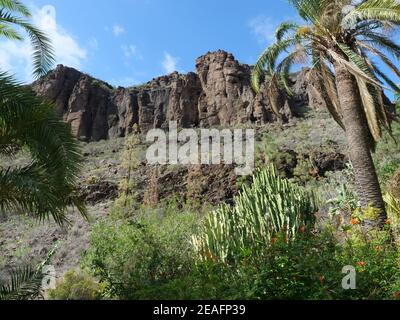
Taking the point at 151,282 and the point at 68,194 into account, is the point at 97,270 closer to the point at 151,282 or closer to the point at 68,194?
the point at 151,282

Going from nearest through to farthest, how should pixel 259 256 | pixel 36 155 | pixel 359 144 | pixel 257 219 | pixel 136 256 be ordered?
pixel 36 155, pixel 259 256, pixel 359 144, pixel 257 219, pixel 136 256

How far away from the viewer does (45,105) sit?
25.0ft

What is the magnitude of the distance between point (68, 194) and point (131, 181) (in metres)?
25.7

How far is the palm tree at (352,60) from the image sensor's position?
401 inches

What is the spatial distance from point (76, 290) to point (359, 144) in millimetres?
7658

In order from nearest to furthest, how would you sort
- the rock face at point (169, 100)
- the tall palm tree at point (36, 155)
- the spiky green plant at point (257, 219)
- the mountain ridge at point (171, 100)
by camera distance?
the tall palm tree at point (36, 155)
the spiky green plant at point (257, 219)
the mountain ridge at point (171, 100)
the rock face at point (169, 100)

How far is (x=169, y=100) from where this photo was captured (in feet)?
194

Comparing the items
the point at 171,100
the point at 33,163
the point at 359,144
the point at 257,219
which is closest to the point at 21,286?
the point at 33,163

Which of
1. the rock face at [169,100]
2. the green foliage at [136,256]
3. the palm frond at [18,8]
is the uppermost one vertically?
the rock face at [169,100]

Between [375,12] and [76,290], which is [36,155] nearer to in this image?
[76,290]

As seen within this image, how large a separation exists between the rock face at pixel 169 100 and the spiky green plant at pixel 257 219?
37896 millimetres

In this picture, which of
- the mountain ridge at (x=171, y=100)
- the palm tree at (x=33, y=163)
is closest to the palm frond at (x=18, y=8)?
the palm tree at (x=33, y=163)

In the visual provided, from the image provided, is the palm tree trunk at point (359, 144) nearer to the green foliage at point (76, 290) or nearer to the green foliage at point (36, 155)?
the green foliage at point (36, 155)

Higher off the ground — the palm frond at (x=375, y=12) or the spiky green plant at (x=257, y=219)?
the palm frond at (x=375, y=12)
